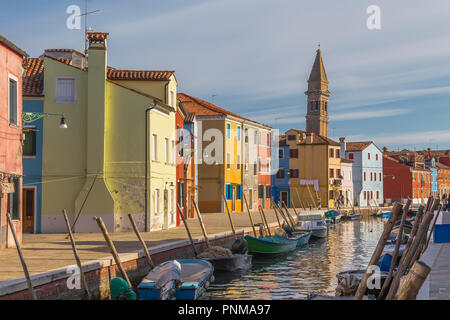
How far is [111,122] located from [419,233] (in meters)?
17.4

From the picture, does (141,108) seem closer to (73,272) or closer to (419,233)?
(73,272)

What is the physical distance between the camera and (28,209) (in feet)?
90.2

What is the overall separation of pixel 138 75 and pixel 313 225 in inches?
619

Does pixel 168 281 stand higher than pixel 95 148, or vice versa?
pixel 95 148

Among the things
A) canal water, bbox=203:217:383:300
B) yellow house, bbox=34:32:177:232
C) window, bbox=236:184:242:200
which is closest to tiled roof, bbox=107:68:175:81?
yellow house, bbox=34:32:177:232

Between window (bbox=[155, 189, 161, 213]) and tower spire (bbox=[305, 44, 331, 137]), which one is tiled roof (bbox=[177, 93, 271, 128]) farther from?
tower spire (bbox=[305, 44, 331, 137])

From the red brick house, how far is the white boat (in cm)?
2122

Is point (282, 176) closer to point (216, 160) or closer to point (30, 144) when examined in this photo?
point (216, 160)

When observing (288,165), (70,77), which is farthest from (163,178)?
(288,165)

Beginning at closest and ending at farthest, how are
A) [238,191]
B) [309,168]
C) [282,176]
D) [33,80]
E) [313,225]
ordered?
[33,80]
[313,225]
[238,191]
[309,168]
[282,176]

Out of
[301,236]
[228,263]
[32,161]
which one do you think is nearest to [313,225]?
[301,236]

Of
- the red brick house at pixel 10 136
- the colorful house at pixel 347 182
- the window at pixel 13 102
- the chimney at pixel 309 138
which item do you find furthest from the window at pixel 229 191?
the window at pixel 13 102
